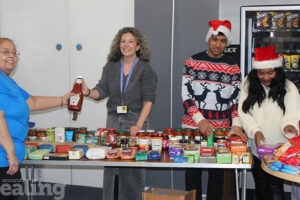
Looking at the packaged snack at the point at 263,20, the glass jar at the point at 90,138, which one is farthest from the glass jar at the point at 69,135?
the packaged snack at the point at 263,20

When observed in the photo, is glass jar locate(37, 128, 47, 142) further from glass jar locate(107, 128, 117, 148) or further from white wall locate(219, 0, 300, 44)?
white wall locate(219, 0, 300, 44)

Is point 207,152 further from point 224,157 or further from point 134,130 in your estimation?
point 134,130

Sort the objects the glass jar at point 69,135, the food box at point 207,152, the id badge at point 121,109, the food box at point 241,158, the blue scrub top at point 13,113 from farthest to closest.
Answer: the id badge at point 121,109 → the glass jar at point 69,135 → the food box at point 207,152 → the food box at point 241,158 → the blue scrub top at point 13,113

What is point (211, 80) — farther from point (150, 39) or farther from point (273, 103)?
point (150, 39)

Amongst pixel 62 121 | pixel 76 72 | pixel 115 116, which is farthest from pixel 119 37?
pixel 62 121

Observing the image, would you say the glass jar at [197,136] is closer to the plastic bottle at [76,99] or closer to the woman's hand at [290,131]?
the woman's hand at [290,131]

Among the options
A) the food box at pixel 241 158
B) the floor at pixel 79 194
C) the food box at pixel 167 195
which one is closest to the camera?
the food box at pixel 241 158

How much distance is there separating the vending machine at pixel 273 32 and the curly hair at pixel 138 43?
1.46m

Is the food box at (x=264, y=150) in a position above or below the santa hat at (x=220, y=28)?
below

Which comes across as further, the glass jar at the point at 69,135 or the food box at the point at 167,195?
the glass jar at the point at 69,135

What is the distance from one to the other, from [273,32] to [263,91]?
1856 mm

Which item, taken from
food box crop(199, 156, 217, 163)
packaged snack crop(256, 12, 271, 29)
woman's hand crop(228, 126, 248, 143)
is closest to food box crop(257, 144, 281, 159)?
woman's hand crop(228, 126, 248, 143)

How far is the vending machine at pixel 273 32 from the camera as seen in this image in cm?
462

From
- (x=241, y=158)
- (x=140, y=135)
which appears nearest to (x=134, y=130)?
(x=140, y=135)
